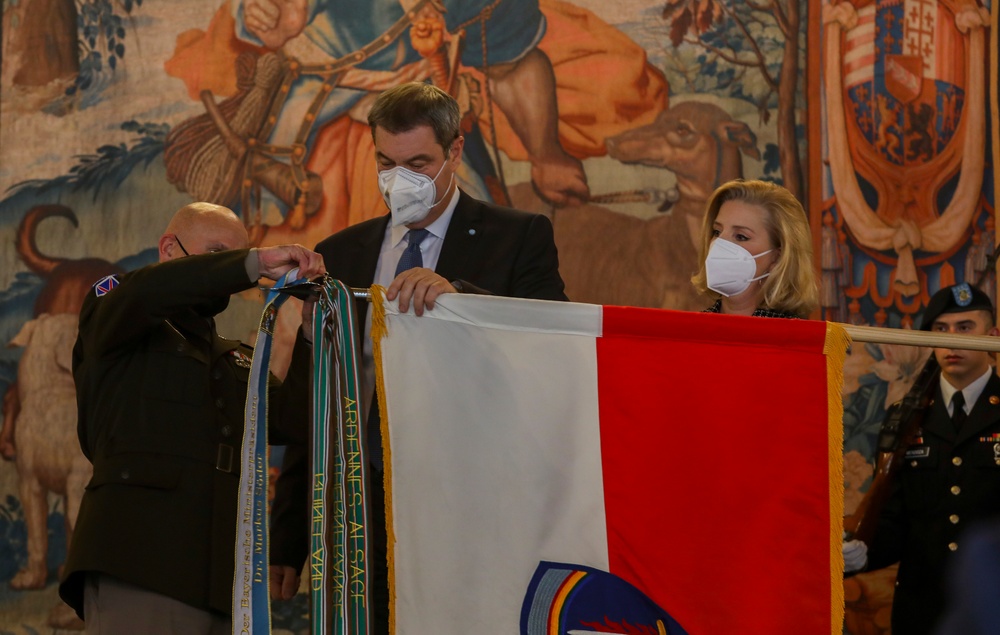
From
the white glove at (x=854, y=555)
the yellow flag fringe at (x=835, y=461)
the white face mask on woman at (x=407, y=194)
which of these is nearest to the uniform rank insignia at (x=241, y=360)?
the white face mask on woman at (x=407, y=194)

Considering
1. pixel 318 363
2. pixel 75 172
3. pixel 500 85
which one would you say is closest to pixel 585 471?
pixel 318 363

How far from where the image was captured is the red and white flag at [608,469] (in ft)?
9.12

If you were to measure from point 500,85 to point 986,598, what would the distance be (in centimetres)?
357

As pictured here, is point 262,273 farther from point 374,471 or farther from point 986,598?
point 986,598

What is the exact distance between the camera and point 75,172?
19.7ft

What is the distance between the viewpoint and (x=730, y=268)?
3.36m

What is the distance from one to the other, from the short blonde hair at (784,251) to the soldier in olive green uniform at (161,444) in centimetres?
135

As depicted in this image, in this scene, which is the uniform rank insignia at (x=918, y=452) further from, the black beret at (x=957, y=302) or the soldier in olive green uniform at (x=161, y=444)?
the soldier in olive green uniform at (x=161, y=444)

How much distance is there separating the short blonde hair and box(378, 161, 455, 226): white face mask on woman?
87 centimetres

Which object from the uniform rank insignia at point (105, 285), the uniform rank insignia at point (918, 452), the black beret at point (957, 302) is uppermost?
the uniform rank insignia at point (105, 285)

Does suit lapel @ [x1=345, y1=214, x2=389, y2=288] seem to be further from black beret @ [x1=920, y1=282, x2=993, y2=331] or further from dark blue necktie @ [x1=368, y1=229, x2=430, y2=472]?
black beret @ [x1=920, y1=282, x2=993, y2=331]

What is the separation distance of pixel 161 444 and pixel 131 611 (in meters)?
0.44

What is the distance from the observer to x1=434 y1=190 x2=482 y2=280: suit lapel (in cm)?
335

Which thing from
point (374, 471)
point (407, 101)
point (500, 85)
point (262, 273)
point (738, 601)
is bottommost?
point (738, 601)
